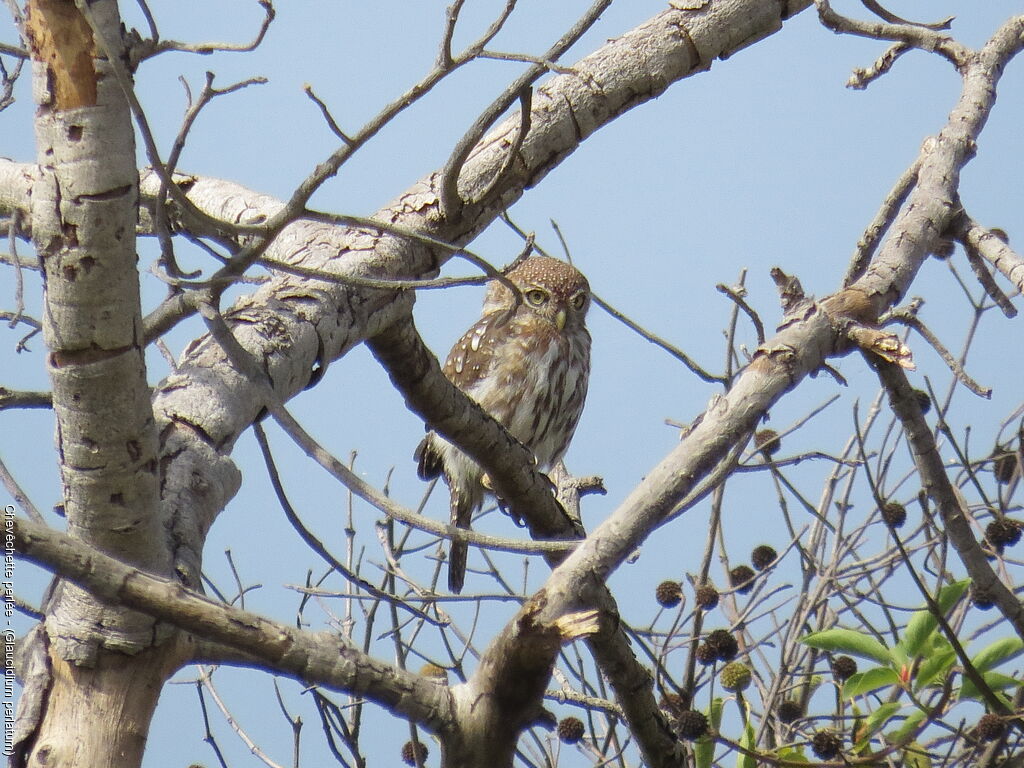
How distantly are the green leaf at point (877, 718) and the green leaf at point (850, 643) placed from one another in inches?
4.3

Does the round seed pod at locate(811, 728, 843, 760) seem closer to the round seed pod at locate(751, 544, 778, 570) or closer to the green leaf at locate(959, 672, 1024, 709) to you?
the green leaf at locate(959, 672, 1024, 709)

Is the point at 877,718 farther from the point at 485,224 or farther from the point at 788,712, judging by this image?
the point at 485,224

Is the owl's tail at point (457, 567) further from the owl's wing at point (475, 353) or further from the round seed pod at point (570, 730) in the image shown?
the round seed pod at point (570, 730)

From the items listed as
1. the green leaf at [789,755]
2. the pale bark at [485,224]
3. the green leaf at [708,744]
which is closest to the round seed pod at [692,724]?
the green leaf at [708,744]

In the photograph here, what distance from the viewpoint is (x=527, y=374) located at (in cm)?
450

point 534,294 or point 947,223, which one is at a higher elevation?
point 534,294

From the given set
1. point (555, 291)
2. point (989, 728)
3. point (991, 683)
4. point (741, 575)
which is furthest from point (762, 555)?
point (555, 291)

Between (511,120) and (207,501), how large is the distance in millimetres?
1175

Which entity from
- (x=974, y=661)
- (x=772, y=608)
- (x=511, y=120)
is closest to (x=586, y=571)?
(x=511, y=120)

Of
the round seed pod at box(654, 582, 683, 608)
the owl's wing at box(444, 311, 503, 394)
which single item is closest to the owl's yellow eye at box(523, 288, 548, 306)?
the owl's wing at box(444, 311, 503, 394)

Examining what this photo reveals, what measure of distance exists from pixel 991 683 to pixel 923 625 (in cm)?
28

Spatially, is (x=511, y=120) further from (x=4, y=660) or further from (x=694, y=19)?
(x=4, y=660)

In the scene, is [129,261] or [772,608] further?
[772,608]

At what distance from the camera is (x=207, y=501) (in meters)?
1.64
